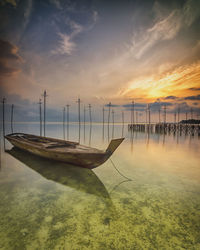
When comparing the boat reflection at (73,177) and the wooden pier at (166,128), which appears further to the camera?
the wooden pier at (166,128)

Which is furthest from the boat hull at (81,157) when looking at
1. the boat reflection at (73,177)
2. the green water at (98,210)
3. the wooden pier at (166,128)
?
the wooden pier at (166,128)

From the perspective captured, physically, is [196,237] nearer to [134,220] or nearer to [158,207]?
[158,207]

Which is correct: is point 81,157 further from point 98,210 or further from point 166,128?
point 166,128

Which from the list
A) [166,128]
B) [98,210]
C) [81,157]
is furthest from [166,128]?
[98,210]

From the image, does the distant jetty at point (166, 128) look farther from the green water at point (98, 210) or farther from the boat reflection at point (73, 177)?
the boat reflection at point (73, 177)

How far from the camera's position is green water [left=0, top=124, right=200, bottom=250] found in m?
2.60

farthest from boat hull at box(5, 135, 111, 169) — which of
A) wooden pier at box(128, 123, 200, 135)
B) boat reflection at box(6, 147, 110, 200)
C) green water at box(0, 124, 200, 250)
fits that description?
wooden pier at box(128, 123, 200, 135)

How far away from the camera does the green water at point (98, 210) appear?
260 centimetres

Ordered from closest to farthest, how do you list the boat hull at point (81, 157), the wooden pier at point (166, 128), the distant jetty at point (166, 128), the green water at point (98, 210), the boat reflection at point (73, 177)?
the green water at point (98, 210) → the boat reflection at point (73, 177) → the boat hull at point (81, 157) → the wooden pier at point (166, 128) → the distant jetty at point (166, 128)

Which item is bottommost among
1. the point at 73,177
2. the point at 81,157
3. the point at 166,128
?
the point at 73,177

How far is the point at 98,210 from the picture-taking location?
358 centimetres

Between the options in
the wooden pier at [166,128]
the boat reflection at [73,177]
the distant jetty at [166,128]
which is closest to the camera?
the boat reflection at [73,177]

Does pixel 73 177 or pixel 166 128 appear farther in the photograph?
pixel 166 128

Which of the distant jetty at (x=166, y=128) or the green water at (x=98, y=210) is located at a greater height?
the distant jetty at (x=166, y=128)
